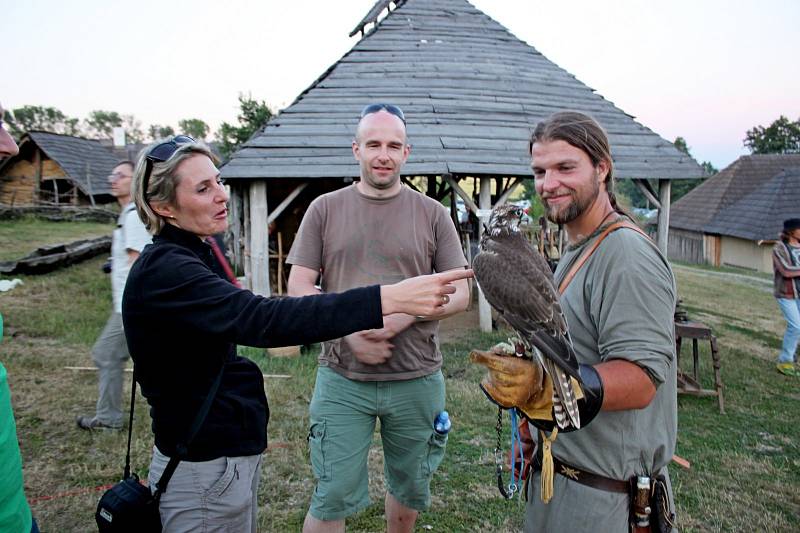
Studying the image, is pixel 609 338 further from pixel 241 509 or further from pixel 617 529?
pixel 241 509

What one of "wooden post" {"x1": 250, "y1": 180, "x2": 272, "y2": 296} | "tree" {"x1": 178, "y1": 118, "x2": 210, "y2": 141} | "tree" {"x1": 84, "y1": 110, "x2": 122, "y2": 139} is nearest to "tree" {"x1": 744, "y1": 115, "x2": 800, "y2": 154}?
"wooden post" {"x1": 250, "y1": 180, "x2": 272, "y2": 296}

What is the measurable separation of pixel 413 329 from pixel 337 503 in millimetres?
1075

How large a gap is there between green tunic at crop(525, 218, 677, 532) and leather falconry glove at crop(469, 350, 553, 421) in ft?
0.64

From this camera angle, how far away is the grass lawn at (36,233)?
16.4m

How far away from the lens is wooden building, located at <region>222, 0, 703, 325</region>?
29.8 feet

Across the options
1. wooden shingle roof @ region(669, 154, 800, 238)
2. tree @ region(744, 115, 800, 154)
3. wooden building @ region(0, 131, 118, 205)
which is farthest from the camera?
tree @ region(744, 115, 800, 154)

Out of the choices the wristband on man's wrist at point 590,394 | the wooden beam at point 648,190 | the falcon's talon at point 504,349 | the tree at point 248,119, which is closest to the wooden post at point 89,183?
the tree at point 248,119

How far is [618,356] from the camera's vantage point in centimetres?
165

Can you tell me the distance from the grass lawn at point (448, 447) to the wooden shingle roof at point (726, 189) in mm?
25887

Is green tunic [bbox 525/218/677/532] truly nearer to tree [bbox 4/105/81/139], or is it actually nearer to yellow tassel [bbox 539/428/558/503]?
yellow tassel [bbox 539/428/558/503]

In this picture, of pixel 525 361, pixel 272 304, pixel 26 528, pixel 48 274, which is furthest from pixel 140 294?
pixel 48 274

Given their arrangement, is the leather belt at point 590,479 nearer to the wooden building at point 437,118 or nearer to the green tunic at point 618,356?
the green tunic at point 618,356

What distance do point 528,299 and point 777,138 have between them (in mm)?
60040

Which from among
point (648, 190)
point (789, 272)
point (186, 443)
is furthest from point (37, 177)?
point (789, 272)
